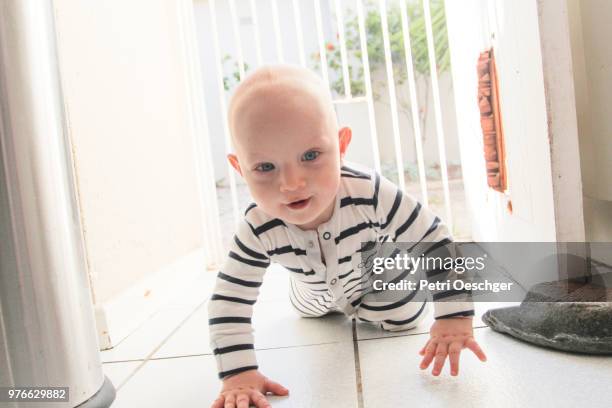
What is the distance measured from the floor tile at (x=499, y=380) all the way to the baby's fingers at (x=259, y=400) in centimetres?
13

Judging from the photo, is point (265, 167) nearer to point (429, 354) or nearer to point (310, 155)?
point (310, 155)

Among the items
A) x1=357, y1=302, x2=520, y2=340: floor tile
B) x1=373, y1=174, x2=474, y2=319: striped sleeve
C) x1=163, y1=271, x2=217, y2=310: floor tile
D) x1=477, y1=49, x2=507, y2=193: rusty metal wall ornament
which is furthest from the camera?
x1=163, y1=271, x2=217, y2=310: floor tile

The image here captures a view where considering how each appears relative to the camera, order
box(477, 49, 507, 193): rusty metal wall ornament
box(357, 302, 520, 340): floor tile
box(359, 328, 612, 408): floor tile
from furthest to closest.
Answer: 1. box(477, 49, 507, 193): rusty metal wall ornament
2. box(357, 302, 520, 340): floor tile
3. box(359, 328, 612, 408): floor tile

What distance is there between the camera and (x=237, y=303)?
80 centimetres

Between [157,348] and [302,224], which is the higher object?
[302,224]

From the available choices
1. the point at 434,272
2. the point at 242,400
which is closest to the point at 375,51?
the point at 434,272

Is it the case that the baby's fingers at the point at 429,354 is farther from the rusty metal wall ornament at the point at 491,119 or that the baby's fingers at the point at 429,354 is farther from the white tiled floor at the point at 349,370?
the rusty metal wall ornament at the point at 491,119

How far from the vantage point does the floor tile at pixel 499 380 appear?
630mm

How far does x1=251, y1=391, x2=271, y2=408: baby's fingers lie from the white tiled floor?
0.02m

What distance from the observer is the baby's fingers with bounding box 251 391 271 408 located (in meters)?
0.69

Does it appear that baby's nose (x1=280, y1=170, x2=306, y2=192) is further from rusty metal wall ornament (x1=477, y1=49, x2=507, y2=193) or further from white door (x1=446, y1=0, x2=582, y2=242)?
rusty metal wall ornament (x1=477, y1=49, x2=507, y2=193)

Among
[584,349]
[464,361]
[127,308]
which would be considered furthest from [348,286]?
[127,308]

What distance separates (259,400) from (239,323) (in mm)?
126

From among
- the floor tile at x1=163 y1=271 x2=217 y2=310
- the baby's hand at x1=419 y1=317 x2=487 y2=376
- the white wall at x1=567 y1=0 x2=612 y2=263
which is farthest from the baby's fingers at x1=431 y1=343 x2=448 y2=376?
the floor tile at x1=163 y1=271 x2=217 y2=310
